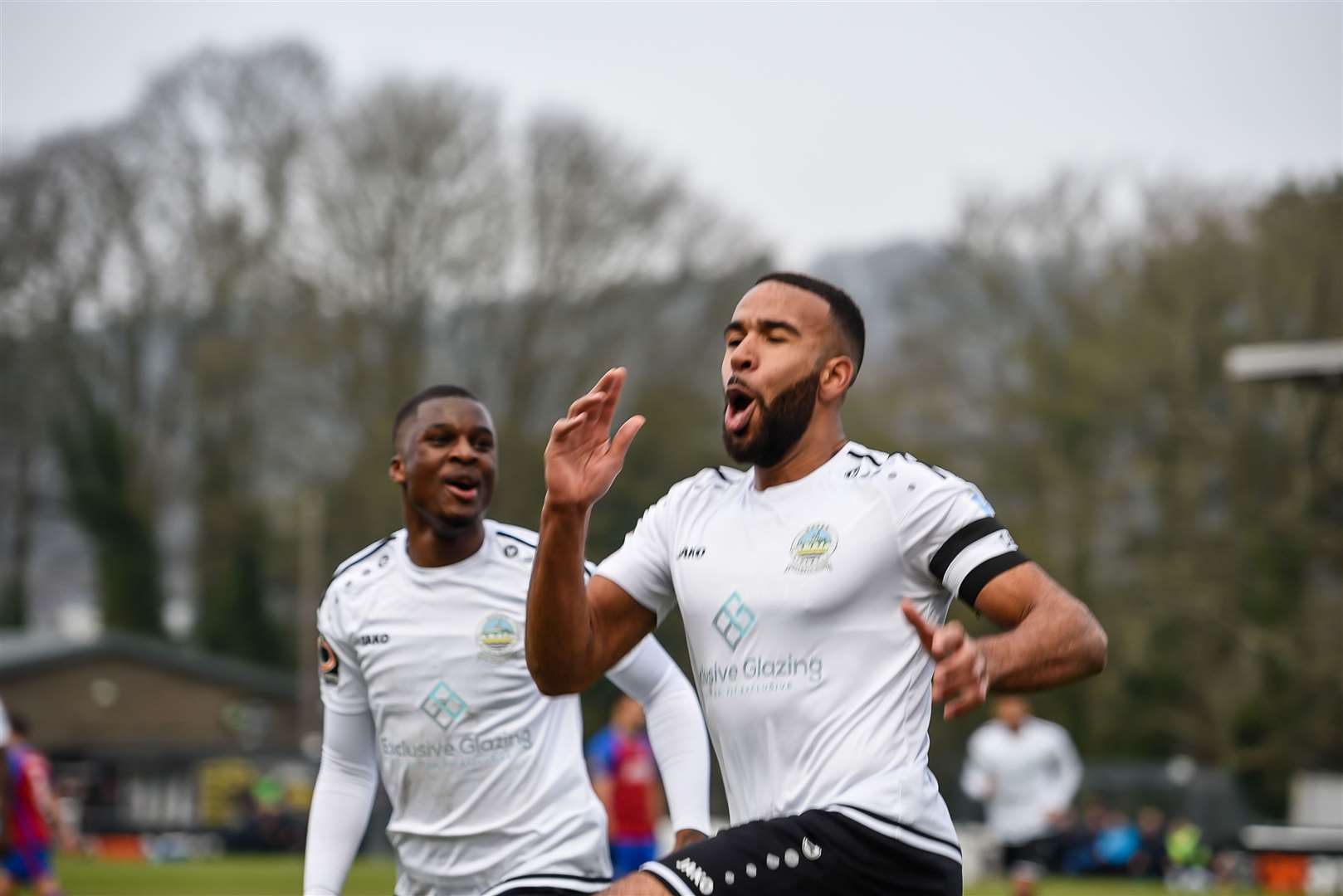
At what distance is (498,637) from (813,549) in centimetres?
194

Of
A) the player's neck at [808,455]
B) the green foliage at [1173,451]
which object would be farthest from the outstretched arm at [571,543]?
the green foliage at [1173,451]

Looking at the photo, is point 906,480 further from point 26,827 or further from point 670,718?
point 26,827

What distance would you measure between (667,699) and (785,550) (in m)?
1.82

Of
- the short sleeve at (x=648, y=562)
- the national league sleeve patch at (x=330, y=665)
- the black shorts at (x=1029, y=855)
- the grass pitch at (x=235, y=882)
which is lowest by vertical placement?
the grass pitch at (x=235, y=882)

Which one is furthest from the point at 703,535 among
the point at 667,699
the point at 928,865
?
the point at 667,699

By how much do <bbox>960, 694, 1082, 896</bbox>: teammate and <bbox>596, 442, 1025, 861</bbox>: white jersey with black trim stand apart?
13732 millimetres

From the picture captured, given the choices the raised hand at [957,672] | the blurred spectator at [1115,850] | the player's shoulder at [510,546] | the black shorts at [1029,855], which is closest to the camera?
the raised hand at [957,672]

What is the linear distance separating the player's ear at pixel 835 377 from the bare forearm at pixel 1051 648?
93cm

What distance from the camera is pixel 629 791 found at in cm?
1723

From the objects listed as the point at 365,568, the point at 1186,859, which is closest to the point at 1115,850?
the point at 1186,859

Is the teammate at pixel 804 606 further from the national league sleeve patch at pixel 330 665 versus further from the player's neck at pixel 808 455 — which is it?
the national league sleeve patch at pixel 330 665

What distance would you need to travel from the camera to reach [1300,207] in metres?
32.4

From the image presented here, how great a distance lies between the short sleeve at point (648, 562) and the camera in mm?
5129

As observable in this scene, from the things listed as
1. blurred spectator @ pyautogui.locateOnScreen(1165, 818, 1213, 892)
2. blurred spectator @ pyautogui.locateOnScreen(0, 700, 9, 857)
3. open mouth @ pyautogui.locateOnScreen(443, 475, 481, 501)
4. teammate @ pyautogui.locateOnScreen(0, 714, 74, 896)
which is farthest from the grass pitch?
open mouth @ pyautogui.locateOnScreen(443, 475, 481, 501)
